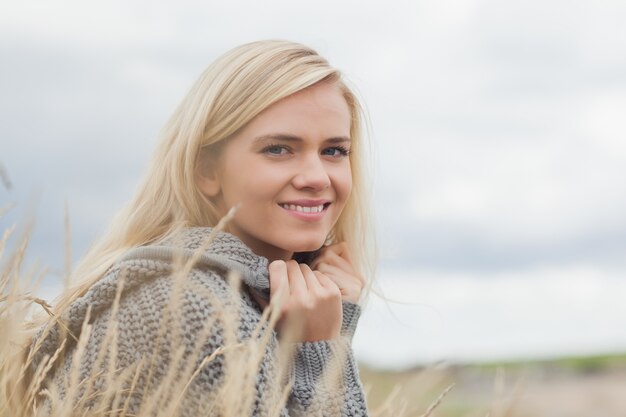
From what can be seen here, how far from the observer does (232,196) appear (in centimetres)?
323

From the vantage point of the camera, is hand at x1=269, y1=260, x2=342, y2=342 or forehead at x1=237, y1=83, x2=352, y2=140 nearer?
hand at x1=269, y1=260, x2=342, y2=342

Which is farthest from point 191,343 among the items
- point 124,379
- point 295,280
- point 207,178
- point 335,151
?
point 335,151

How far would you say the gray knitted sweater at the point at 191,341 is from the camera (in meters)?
2.63

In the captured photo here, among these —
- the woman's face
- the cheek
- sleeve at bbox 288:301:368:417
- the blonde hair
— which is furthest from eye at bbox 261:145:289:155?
sleeve at bbox 288:301:368:417

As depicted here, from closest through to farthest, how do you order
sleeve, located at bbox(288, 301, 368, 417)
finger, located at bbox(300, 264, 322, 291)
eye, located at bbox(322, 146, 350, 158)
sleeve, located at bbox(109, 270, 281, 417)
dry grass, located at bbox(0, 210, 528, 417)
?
dry grass, located at bbox(0, 210, 528, 417) → sleeve, located at bbox(109, 270, 281, 417) → sleeve, located at bbox(288, 301, 368, 417) → finger, located at bbox(300, 264, 322, 291) → eye, located at bbox(322, 146, 350, 158)

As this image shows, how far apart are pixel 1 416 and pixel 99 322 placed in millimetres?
416

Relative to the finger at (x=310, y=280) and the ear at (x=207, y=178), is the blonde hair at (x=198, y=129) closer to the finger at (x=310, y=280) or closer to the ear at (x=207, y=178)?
the ear at (x=207, y=178)

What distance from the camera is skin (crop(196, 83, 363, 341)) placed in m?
3.11

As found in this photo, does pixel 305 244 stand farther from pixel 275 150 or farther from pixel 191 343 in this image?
pixel 191 343

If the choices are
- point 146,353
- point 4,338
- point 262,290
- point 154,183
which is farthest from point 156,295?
point 154,183

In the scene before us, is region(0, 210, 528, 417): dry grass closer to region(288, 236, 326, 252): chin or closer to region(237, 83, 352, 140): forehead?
region(288, 236, 326, 252): chin

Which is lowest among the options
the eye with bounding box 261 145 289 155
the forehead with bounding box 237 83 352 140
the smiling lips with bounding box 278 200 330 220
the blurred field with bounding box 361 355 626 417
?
the blurred field with bounding box 361 355 626 417

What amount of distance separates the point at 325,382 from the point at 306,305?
0.77 ft

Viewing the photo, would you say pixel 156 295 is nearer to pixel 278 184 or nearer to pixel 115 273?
pixel 115 273
